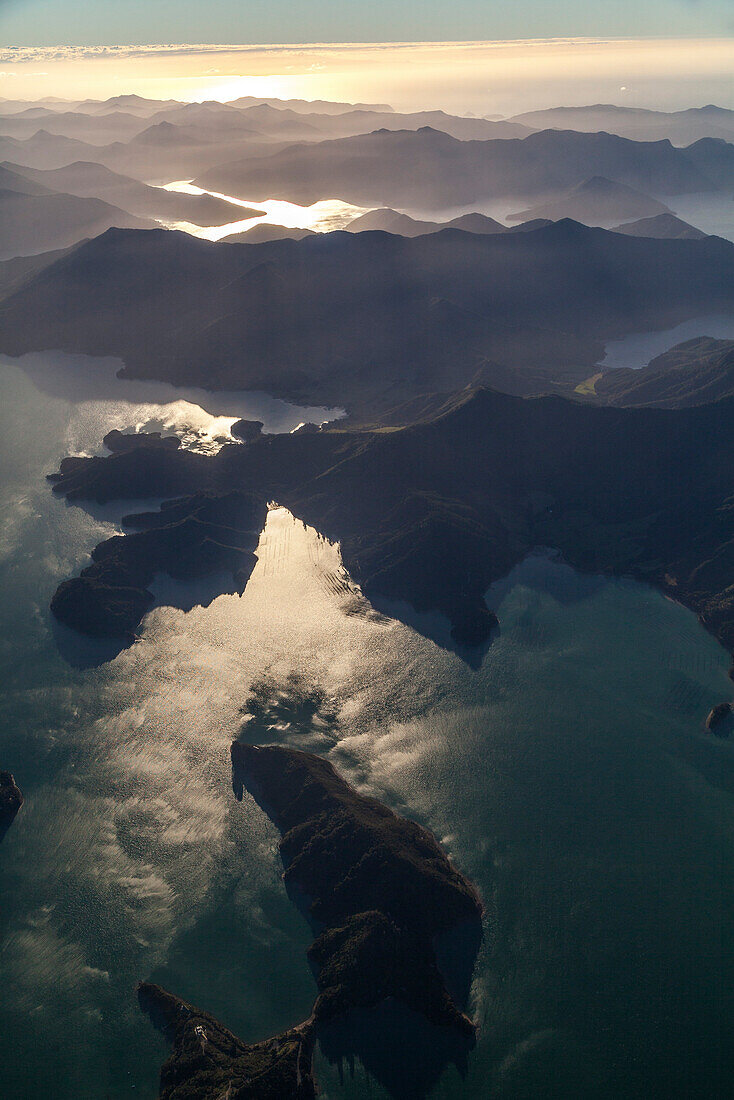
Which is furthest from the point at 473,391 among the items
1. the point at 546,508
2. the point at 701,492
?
the point at 701,492

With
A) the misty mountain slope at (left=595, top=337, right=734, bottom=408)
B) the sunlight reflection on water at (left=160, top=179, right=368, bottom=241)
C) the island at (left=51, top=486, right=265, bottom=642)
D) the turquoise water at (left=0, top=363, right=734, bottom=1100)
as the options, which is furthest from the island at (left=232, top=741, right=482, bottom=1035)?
the sunlight reflection on water at (left=160, top=179, right=368, bottom=241)

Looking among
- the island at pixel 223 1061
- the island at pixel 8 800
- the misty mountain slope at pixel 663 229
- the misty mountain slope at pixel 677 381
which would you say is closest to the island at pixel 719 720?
the island at pixel 223 1061

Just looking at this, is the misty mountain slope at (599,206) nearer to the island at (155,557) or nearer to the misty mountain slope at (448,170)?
the misty mountain slope at (448,170)

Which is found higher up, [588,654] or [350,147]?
[350,147]

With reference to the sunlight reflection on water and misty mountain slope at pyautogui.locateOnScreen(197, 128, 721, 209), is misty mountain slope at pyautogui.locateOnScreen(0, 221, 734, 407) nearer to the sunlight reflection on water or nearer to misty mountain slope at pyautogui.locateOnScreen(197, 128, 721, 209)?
the sunlight reflection on water

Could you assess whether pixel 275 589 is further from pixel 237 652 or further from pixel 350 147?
pixel 350 147

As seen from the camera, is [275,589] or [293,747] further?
[275,589]
